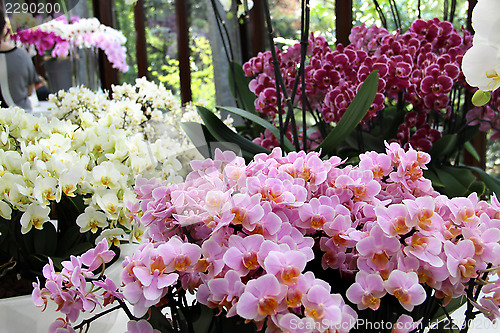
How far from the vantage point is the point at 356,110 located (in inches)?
35.5

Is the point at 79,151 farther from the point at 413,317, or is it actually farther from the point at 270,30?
the point at 413,317

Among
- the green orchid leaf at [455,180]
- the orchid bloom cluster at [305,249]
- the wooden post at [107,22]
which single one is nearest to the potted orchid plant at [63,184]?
the orchid bloom cluster at [305,249]

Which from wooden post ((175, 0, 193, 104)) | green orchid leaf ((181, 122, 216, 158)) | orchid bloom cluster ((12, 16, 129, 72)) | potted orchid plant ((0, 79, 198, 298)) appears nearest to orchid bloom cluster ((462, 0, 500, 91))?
potted orchid plant ((0, 79, 198, 298))

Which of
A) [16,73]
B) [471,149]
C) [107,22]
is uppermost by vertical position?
[107,22]

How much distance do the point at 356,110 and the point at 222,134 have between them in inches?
10.4

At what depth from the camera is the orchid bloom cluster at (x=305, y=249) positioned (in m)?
0.34

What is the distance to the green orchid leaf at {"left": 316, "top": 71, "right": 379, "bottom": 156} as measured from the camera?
2.88 ft

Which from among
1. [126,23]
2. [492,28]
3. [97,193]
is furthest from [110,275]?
[126,23]

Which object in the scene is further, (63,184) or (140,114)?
(140,114)

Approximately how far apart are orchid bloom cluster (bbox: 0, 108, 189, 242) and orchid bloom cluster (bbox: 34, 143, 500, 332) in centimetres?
20

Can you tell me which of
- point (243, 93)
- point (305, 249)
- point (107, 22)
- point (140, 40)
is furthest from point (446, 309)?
point (107, 22)

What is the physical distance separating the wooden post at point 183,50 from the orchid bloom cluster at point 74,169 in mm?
1588

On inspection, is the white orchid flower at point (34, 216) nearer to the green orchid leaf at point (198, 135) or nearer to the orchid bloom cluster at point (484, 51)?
the green orchid leaf at point (198, 135)

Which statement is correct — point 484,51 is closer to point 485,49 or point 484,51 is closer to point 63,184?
point 485,49
